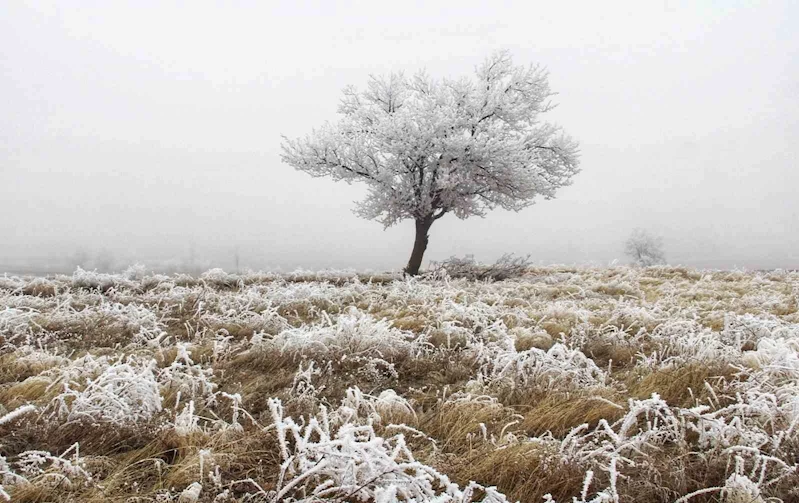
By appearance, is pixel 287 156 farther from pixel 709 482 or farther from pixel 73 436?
pixel 709 482

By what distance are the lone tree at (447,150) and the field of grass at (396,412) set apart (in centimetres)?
1109

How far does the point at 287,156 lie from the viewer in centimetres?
1920

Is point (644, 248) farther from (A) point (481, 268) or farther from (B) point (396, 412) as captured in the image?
(B) point (396, 412)

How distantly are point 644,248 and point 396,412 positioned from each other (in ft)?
140

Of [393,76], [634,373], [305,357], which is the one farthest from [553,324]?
[393,76]

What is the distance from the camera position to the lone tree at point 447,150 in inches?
677

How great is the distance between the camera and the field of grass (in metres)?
2.41

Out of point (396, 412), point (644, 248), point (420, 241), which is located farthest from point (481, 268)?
point (644, 248)

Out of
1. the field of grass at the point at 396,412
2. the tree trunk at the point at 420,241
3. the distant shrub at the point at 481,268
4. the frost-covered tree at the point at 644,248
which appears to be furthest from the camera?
the frost-covered tree at the point at 644,248

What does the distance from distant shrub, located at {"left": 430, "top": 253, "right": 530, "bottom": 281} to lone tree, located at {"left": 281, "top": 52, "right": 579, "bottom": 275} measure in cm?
231

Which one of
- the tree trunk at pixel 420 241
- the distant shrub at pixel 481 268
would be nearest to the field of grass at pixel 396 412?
the distant shrub at pixel 481 268

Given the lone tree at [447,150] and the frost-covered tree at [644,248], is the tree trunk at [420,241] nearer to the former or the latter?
the lone tree at [447,150]

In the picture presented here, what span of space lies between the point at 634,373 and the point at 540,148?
17.3 m

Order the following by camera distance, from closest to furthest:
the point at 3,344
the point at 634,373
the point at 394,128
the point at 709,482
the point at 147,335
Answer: the point at 709,482 < the point at 634,373 < the point at 3,344 < the point at 147,335 < the point at 394,128
